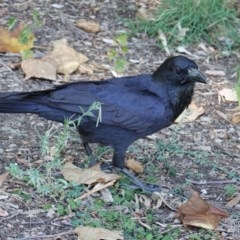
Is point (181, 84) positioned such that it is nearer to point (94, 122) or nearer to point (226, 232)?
point (94, 122)

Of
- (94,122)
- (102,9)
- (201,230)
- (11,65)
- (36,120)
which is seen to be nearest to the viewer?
(201,230)

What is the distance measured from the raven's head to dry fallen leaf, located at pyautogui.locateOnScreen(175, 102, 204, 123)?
2.25ft

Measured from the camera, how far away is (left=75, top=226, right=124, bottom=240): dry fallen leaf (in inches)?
159

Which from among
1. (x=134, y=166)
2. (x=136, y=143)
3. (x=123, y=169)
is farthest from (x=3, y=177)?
(x=136, y=143)

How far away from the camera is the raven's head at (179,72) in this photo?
186 inches

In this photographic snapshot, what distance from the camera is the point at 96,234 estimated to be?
4035 mm

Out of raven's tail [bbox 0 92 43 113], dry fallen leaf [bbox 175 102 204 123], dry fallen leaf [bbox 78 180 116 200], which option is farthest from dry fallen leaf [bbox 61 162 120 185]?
dry fallen leaf [bbox 175 102 204 123]

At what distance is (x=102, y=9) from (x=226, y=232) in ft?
9.92

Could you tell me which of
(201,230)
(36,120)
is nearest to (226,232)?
(201,230)

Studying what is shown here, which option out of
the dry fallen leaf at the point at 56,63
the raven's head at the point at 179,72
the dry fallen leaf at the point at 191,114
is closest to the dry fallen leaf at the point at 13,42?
the dry fallen leaf at the point at 56,63

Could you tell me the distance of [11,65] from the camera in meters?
5.71

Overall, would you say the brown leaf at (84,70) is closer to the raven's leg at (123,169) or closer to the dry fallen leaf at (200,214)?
the raven's leg at (123,169)

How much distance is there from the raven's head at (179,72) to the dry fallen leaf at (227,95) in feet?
3.50

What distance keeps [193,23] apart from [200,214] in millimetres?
2633
